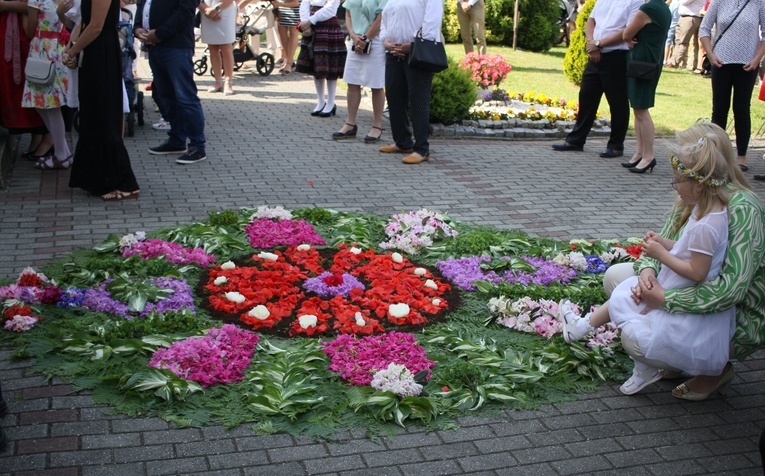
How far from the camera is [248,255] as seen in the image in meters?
6.26

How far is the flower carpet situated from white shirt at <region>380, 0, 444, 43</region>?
2.89 metres

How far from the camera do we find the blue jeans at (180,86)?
861 centimetres

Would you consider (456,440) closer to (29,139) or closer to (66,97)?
(66,97)

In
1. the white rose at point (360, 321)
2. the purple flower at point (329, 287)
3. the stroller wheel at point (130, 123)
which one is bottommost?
the white rose at point (360, 321)

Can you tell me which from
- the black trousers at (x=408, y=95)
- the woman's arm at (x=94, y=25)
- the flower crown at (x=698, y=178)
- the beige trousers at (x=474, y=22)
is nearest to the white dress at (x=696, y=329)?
the flower crown at (x=698, y=178)

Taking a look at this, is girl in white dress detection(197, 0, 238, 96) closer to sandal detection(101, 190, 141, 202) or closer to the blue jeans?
the blue jeans

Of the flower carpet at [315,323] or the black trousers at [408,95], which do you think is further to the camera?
the black trousers at [408,95]

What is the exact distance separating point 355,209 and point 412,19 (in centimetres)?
261

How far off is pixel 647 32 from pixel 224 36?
21.0 ft

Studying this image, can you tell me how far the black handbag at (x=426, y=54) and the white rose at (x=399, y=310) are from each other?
13.9 ft

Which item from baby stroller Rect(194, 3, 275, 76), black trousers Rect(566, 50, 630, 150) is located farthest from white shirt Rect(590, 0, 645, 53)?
baby stroller Rect(194, 3, 275, 76)

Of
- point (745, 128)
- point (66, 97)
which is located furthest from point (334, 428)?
point (745, 128)

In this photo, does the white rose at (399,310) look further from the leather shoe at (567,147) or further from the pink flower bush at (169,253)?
the leather shoe at (567,147)

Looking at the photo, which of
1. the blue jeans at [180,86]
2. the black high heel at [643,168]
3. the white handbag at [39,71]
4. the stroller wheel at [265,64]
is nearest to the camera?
the white handbag at [39,71]
